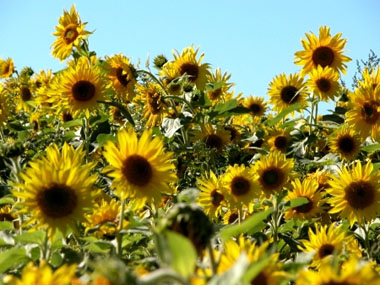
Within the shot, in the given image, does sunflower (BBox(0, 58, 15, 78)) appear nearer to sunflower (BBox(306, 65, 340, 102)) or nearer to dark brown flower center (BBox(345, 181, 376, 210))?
sunflower (BBox(306, 65, 340, 102))

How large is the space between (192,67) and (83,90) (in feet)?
4.85

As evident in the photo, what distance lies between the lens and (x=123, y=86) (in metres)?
4.20

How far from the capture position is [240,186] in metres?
3.36

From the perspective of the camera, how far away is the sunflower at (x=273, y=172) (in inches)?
140

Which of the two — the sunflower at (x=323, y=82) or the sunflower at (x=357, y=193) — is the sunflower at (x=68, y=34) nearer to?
the sunflower at (x=323, y=82)

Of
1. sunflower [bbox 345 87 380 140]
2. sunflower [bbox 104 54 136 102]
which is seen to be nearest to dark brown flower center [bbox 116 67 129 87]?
sunflower [bbox 104 54 136 102]

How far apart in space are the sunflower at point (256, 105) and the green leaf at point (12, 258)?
484 centimetres

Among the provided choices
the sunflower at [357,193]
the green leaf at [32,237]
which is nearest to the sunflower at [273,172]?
the sunflower at [357,193]

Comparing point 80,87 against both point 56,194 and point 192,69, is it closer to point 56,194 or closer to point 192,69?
point 192,69

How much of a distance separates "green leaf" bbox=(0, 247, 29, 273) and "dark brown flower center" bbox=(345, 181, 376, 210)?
5.94 feet

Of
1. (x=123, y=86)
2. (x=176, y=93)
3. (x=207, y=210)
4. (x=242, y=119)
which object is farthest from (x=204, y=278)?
(x=242, y=119)

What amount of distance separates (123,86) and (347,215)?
173 centimetres

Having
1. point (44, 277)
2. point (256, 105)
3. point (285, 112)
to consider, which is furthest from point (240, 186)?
point (256, 105)

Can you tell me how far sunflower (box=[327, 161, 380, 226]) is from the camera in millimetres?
3195
